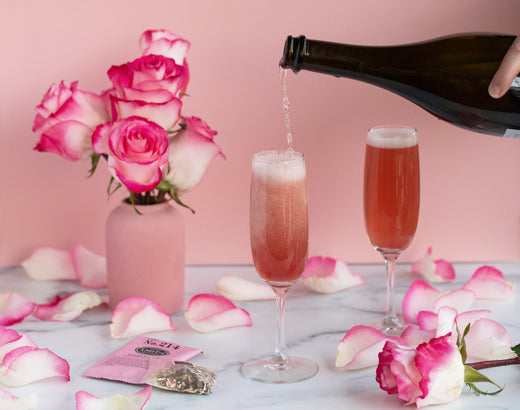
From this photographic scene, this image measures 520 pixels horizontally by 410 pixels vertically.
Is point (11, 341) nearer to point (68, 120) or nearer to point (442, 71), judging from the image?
point (68, 120)

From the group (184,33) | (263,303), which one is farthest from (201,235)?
(184,33)

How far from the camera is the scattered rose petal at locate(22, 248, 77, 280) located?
4.62ft

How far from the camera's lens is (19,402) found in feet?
3.02

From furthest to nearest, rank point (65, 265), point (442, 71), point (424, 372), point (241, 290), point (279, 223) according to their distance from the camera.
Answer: point (65, 265) → point (241, 290) → point (442, 71) → point (279, 223) → point (424, 372)

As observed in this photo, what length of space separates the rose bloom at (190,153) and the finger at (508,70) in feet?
1.45

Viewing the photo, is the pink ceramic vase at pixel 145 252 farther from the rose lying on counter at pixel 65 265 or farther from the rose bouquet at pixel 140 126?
the rose lying on counter at pixel 65 265

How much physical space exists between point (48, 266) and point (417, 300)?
0.68 metres

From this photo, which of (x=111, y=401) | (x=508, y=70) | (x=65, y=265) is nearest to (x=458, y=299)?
(x=508, y=70)

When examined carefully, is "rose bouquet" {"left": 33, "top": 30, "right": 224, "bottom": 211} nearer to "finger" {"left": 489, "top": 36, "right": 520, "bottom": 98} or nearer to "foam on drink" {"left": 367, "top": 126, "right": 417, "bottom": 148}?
"foam on drink" {"left": 367, "top": 126, "right": 417, "bottom": 148}

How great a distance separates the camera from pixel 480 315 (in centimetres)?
113

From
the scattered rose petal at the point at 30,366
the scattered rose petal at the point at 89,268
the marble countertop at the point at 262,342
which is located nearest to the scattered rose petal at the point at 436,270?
the marble countertop at the point at 262,342

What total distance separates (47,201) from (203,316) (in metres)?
0.47

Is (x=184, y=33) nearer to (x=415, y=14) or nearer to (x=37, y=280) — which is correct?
(x=415, y=14)

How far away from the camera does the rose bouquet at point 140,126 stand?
112 cm
